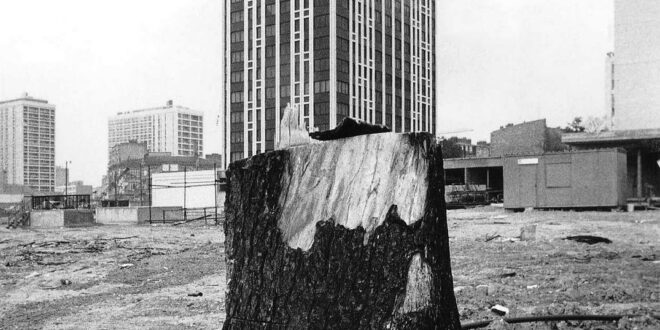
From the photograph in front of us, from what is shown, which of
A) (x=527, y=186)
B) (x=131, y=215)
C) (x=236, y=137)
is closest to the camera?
(x=527, y=186)

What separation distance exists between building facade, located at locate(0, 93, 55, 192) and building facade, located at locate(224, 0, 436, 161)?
40.3 metres

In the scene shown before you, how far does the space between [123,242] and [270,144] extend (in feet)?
180

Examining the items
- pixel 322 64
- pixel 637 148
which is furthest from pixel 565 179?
pixel 322 64

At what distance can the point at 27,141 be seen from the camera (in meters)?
100

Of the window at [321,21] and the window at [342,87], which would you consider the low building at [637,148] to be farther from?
the window at [321,21]

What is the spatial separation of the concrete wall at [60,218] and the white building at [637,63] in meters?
35.5

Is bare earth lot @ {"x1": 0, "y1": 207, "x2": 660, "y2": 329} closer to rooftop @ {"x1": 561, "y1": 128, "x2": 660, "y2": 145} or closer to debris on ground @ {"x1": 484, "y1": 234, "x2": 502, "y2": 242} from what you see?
debris on ground @ {"x1": 484, "y1": 234, "x2": 502, "y2": 242}

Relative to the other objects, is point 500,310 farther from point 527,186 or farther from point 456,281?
point 527,186

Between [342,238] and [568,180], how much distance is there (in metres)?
22.6

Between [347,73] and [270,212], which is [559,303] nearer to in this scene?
[270,212]

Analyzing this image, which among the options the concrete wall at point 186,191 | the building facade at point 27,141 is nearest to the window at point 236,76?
the concrete wall at point 186,191

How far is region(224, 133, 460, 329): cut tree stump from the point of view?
244 centimetres

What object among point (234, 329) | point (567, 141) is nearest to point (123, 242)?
point (234, 329)

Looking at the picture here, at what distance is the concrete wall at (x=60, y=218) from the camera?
1361 inches
